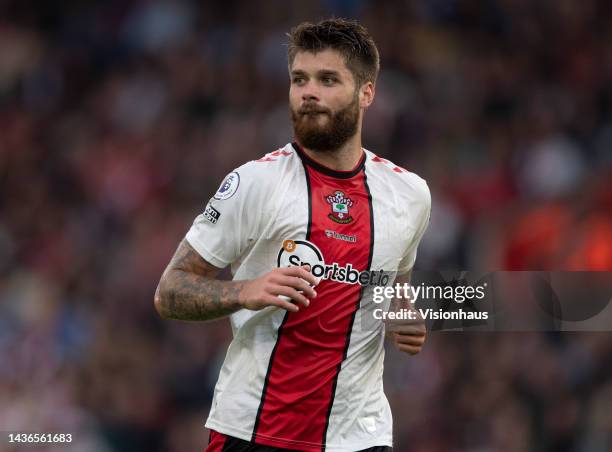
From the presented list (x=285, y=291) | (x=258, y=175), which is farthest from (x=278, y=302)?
(x=258, y=175)

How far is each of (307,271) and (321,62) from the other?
78 cm

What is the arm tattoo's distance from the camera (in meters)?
3.51

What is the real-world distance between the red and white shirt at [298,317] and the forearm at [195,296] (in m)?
0.12

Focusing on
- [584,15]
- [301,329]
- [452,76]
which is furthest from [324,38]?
[584,15]

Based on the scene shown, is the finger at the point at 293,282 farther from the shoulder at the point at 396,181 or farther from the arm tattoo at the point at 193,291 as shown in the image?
the shoulder at the point at 396,181

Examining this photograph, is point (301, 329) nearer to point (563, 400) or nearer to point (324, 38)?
point (324, 38)

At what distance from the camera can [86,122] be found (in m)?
10.4

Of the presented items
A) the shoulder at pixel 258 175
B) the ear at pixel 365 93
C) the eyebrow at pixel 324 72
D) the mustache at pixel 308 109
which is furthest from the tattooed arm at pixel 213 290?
the ear at pixel 365 93

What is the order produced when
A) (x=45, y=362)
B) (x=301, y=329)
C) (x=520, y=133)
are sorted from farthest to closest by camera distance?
(x=520, y=133) → (x=45, y=362) → (x=301, y=329)

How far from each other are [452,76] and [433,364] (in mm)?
3158

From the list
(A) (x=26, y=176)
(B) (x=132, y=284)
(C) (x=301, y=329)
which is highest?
(A) (x=26, y=176)

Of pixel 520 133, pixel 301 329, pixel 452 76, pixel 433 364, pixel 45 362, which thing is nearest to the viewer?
pixel 301 329

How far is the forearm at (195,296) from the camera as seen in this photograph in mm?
3502

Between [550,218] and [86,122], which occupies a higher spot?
[86,122]
